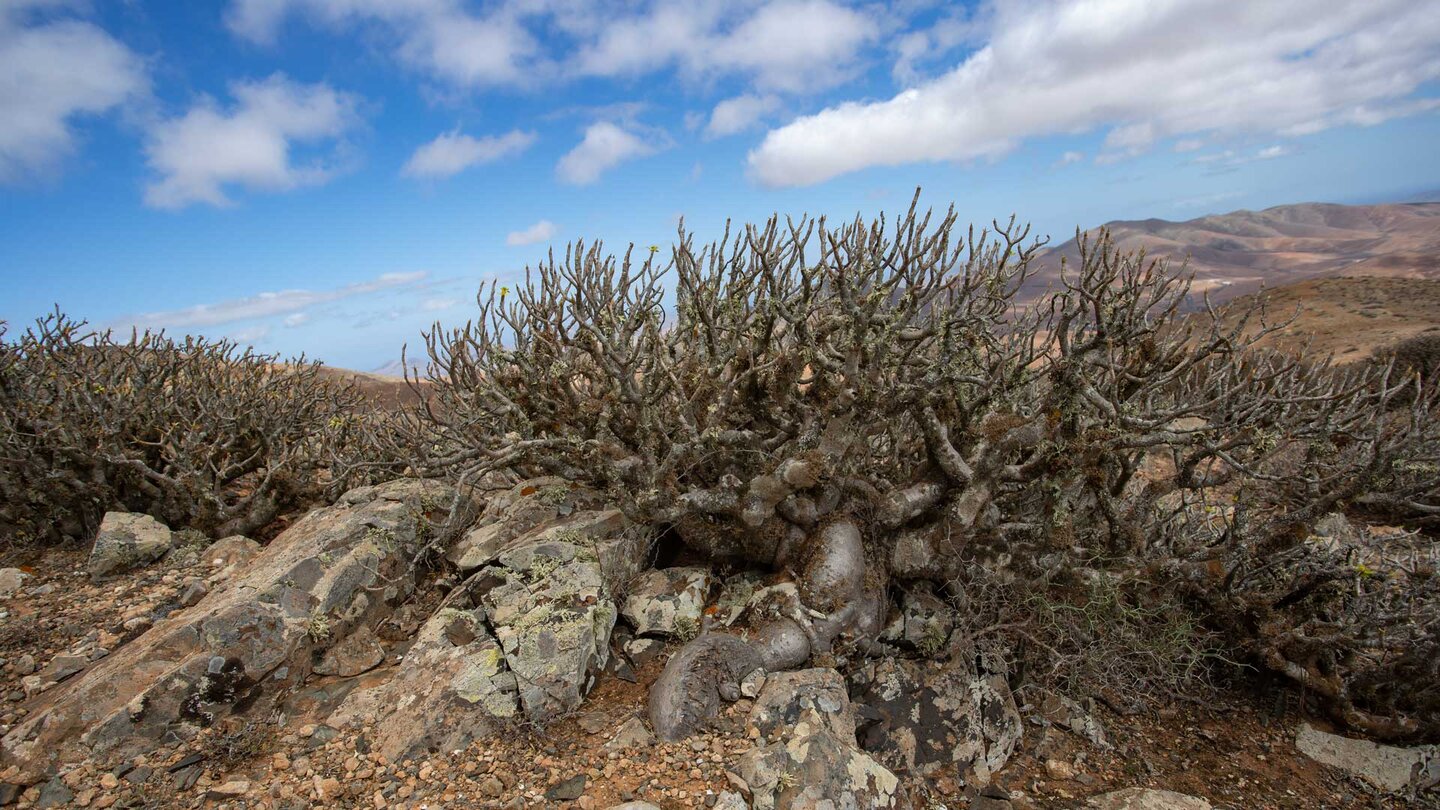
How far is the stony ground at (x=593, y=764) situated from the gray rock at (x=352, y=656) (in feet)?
0.68

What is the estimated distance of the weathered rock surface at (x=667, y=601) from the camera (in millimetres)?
5648

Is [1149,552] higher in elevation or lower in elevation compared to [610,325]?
lower

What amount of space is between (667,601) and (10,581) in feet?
25.4

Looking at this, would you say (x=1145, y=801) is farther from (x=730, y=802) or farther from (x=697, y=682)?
(x=697, y=682)

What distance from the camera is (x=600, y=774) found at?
4285 mm

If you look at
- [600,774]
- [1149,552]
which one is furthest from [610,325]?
[1149,552]

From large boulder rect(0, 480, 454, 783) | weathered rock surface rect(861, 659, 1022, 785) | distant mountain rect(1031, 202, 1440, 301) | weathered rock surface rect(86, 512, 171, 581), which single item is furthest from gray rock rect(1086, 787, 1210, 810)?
distant mountain rect(1031, 202, 1440, 301)

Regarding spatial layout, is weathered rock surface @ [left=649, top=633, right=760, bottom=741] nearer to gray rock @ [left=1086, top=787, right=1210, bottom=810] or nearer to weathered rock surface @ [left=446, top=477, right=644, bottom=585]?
weathered rock surface @ [left=446, top=477, right=644, bottom=585]

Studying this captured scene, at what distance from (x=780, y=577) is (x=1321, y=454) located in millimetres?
5156

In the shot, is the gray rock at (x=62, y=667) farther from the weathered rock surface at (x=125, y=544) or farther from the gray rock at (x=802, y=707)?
the gray rock at (x=802, y=707)

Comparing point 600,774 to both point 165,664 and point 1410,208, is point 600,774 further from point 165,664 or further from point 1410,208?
point 1410,208

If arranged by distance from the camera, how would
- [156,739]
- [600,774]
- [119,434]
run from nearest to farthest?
[600,774]
[156,739]
[119,434]

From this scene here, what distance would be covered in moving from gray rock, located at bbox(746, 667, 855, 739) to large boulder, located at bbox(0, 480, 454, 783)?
3.64 metres

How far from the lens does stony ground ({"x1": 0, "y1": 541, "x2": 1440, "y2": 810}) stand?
422 centimetres
